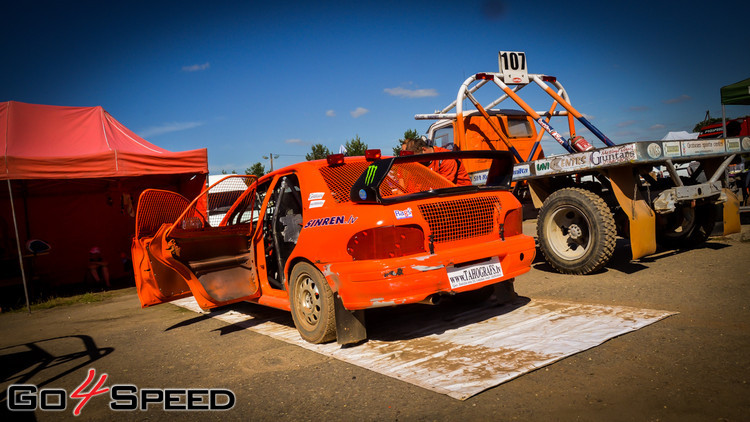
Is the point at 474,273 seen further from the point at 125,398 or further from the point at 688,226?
the point at 688,226

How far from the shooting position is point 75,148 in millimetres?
8305

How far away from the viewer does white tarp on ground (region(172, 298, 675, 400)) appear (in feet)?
9.85

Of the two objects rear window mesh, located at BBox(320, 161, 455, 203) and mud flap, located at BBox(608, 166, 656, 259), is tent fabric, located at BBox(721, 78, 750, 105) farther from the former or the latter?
rear window mesh, located at BBox(320, 161, 455, 203)

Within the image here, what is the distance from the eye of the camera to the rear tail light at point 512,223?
13.3ft

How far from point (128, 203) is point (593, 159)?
9116mm

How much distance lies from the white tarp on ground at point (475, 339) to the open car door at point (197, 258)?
56 cm

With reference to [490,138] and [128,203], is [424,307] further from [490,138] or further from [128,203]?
[128,203]

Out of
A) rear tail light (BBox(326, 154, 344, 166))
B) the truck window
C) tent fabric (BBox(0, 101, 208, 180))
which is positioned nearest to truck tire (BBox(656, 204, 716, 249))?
the truck window

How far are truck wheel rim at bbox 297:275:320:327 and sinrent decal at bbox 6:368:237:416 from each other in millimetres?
967

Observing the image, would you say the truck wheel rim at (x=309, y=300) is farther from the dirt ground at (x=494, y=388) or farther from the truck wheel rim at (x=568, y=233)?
the truck wheel rim at (x=568, y=233)

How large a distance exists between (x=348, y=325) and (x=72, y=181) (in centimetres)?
904

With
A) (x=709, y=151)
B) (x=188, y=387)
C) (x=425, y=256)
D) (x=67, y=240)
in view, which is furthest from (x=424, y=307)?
(x=67, y=240)

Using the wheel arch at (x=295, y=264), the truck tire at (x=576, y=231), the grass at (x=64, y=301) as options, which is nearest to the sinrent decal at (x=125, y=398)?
the wheel arch at (x=295, y=264)

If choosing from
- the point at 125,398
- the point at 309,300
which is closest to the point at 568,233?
the point at 309,300
